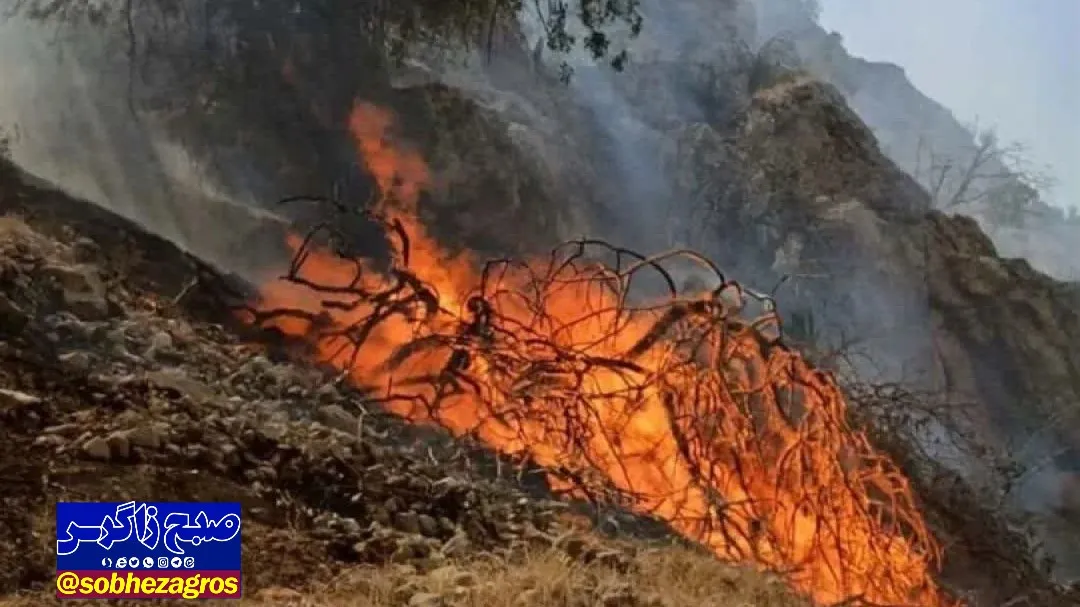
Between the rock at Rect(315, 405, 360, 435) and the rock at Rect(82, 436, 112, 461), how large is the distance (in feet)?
Answer: 3.35

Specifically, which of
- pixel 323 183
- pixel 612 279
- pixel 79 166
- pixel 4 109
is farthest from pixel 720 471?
pixel 4 109

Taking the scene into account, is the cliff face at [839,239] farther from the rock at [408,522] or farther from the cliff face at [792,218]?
the rock at [408,522]

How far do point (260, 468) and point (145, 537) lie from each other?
1.94 feet

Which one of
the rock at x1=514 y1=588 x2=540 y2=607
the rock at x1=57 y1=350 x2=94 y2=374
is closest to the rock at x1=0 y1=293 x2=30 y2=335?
the rock at x1=57 y1=350 x2=94 y2=374

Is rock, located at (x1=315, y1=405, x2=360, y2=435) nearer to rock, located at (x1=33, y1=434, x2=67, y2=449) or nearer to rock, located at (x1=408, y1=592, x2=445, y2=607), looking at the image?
rock, located at (x1=33, y1=434, x2=67, y2=449)

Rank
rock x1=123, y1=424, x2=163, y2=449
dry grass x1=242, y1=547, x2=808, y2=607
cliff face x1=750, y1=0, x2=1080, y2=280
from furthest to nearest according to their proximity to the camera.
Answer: cliff face x1=750, y1=0, x2=1080, y2=280 → rock x1=123, y1=424, x2=163, y2=449 → dry grass x1=242, y1=547, x2=808, y2=607

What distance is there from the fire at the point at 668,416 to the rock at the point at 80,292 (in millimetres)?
1055

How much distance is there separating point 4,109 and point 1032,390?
898cm

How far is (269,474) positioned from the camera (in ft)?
9.44

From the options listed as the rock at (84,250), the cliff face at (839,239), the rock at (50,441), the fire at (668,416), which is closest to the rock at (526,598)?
the rock at (50,441)

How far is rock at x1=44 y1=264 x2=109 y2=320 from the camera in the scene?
355 centimetres

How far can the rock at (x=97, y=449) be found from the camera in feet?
8.57

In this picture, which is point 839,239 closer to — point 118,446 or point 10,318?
point 10,318

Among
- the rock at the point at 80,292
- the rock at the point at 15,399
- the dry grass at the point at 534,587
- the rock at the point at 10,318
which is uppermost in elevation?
the rock at the point at 80,292
